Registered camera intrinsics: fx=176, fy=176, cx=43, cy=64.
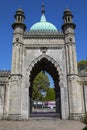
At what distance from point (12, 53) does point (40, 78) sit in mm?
28850

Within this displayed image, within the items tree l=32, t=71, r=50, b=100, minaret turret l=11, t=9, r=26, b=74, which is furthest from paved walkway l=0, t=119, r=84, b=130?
tree l=32, t=71, r=50, b=100

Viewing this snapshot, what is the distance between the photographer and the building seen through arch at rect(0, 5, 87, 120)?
63.7ft

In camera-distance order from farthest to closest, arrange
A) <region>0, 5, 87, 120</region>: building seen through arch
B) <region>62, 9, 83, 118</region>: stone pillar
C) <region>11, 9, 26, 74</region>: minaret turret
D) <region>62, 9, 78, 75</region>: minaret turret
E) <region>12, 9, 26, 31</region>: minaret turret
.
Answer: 1. <region>12, 9, 26, 31</region>: minaret turret
2. <region>62, 9, 78, 75</region>: minaret turret
3. <region>11, 9, 26, 74</region>: minaret turret
4. <region>0, 5, 87, 120</region>: building seen through arch
5. <region>62, 9, 83, 118</region>: stone pillar

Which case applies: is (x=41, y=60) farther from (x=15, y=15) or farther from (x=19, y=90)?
(x=15, y=15)

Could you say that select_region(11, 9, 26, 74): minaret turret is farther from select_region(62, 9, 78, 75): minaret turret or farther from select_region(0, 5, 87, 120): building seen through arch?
select_region(62, 9, 78, 75): minaret turret

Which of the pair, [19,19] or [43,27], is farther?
[43,27]

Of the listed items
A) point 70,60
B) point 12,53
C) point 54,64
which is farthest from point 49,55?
point 12,53

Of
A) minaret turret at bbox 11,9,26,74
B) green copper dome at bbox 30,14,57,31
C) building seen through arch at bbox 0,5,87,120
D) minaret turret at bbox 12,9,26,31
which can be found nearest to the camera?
building seen through arch at bbox 0,5,87,120

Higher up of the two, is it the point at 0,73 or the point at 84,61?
the point at 84,61

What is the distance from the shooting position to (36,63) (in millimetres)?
21766

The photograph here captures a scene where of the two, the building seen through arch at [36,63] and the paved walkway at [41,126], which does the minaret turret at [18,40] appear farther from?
the paved walkway at [41,126]

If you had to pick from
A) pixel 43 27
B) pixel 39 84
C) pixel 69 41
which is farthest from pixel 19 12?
pixel 39 84

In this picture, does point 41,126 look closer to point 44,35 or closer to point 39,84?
point 44,35

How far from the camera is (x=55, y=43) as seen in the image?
22.1 metres
